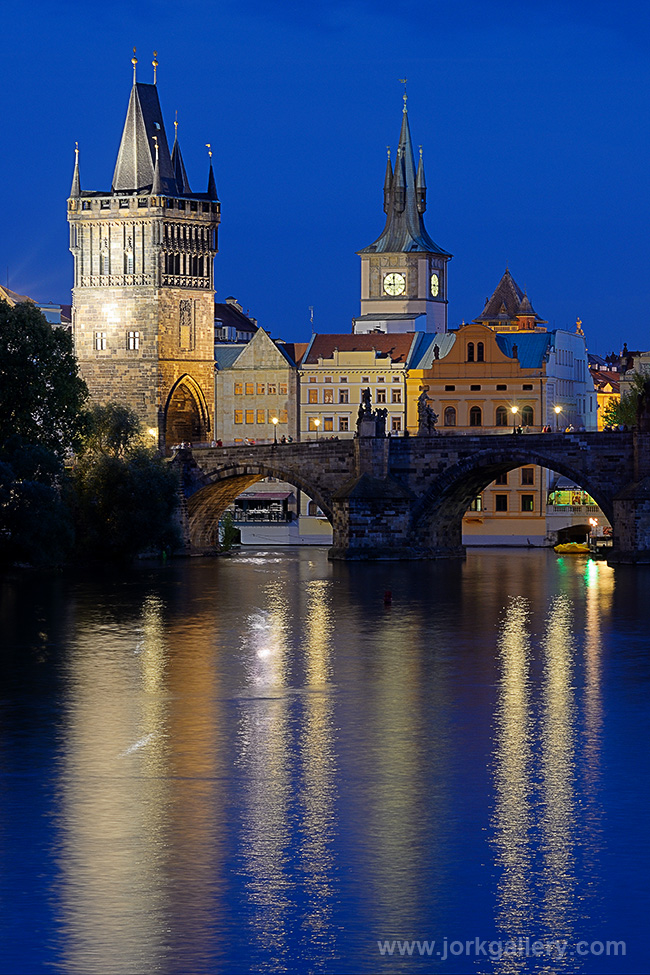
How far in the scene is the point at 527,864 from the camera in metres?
23.7

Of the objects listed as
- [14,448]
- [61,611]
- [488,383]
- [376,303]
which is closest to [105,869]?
[61,611]

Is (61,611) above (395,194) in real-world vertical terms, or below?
below

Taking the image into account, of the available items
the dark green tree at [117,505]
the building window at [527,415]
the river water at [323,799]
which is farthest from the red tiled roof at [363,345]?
the river water at [323,799]

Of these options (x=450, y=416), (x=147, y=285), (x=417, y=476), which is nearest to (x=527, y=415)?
(x=450, y=416)

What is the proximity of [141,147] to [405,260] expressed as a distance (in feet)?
113

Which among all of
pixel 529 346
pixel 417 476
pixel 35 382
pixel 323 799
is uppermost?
pixel 529 346

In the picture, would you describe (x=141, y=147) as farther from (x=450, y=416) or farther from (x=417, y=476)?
(x=417, y=476)

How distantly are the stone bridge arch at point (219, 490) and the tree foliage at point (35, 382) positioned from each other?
15.4m

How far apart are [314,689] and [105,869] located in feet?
54.5

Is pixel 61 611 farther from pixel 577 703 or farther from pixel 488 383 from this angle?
pixel 488 383

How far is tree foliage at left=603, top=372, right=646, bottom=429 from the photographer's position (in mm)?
102750

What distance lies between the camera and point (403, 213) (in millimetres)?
143375

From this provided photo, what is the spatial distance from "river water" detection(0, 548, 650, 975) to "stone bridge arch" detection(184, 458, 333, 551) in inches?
1348

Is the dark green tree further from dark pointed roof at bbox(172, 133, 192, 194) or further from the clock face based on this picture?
the clock face
